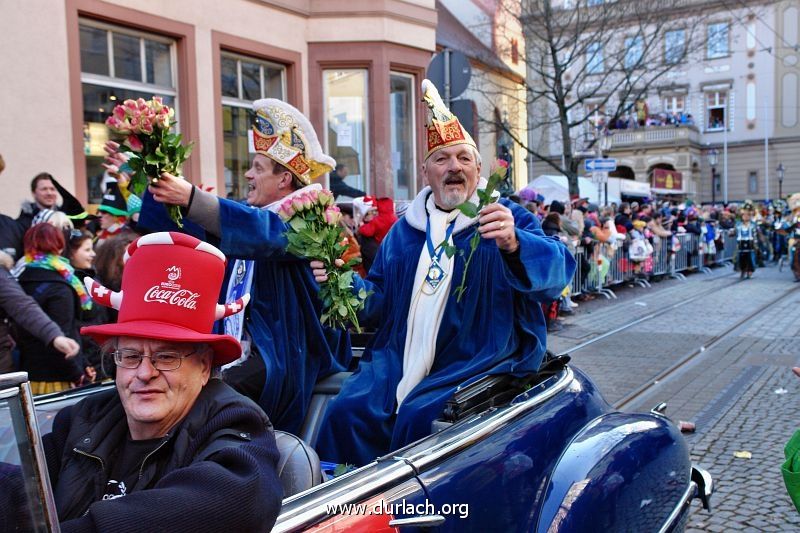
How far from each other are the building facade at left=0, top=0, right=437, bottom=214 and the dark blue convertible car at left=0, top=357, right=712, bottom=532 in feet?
13.4

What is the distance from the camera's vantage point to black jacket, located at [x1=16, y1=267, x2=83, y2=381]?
4422 mm

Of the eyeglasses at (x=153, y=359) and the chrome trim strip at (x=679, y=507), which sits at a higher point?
the eyeglasses at (x=153, y=359)

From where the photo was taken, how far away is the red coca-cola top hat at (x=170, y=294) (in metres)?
1.74

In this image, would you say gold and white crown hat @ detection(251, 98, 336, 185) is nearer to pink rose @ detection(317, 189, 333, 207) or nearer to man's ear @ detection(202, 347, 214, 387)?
pink rose @ detection(317, 189, 333, 207)

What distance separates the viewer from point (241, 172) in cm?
1017

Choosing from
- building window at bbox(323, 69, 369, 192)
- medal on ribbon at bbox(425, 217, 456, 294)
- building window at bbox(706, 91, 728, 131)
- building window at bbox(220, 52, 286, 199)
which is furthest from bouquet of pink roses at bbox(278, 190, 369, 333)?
building window at bbox(706, 91, 728, 131)

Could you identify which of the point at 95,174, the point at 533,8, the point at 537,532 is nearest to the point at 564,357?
the point at 537,532

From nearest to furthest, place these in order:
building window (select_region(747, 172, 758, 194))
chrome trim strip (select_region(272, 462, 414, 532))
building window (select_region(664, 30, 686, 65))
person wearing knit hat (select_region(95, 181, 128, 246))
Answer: chrome trim strip (select_region(272, 462, 414, 532)) < person wearing knit hat (select_region(95, 181, 128, 246)) < building window (select_region(664, 30, 686, 65)) < building window (select_region(747, 172, 758, 194))

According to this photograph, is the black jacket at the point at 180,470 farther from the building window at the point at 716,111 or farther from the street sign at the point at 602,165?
the building window at the point at 716,111

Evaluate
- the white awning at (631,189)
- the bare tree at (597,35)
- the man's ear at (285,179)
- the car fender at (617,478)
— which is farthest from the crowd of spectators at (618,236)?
the car fender at (617,478)

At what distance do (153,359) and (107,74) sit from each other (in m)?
7.73

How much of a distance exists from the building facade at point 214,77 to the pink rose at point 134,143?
4.19 m

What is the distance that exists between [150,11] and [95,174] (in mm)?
2060

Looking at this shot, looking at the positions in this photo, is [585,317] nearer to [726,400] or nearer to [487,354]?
[726,400]
